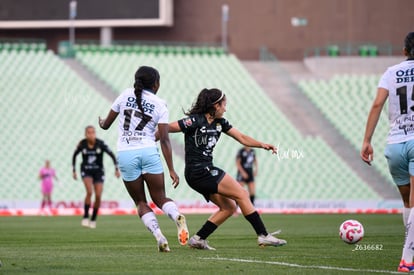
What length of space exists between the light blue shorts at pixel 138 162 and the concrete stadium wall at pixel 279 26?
30.5m

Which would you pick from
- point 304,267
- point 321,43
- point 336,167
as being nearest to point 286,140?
point 336,167

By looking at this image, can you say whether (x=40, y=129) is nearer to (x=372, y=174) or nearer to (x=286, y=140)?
(x=286, y=140)

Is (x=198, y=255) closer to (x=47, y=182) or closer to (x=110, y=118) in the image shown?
(x=110, y=118)

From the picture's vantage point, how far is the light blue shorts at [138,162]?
1159 centimetres

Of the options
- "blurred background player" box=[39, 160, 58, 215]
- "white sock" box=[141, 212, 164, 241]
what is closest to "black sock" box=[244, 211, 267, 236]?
"white sock" box=[141, 212, 164, 241]

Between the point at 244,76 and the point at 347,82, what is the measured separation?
4.12 m

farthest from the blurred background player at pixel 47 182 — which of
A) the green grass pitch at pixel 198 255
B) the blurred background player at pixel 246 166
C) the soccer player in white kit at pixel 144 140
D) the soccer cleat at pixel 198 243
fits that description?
the soccer player in white kit at pixel 144 140

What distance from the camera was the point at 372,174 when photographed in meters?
35.8

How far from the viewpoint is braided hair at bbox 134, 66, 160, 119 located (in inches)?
457

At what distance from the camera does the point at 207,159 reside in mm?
12047

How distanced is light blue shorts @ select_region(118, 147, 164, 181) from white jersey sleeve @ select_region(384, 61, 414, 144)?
3.20 m

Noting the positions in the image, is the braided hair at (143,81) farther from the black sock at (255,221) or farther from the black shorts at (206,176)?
the black sock at (255,221)

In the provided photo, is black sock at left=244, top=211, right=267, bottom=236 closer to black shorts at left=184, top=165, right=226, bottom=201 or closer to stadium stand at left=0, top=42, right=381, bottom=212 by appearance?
black shorts at left=184, top=165, right=226, bottom=201

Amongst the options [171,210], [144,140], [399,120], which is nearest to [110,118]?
[144,140]
